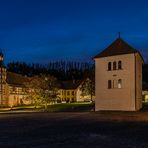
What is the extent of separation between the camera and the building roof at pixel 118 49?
168ft

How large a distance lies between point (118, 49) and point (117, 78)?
4.44 m

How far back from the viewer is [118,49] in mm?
52375

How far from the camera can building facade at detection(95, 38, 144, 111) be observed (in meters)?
49.8

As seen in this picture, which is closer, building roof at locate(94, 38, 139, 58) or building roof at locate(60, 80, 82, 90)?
building roof at locate(94, 38, 139, 58)

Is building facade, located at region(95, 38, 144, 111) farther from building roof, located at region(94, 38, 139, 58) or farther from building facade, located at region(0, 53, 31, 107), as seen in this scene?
building facade, located at region(0, 53, 31, 107)

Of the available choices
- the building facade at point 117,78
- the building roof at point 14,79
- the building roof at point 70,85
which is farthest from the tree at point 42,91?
the building roof at point 70,85

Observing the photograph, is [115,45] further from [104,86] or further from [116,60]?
[104,86]

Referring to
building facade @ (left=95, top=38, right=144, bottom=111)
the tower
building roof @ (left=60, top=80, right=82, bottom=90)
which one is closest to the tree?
the tower

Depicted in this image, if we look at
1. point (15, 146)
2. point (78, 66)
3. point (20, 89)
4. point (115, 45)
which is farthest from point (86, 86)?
point (78, 66)

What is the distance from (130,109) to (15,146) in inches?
1409

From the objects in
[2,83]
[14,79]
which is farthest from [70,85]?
[2,83]

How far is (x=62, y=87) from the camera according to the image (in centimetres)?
11750

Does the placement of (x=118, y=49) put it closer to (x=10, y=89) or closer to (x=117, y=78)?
(x=117, y=78)

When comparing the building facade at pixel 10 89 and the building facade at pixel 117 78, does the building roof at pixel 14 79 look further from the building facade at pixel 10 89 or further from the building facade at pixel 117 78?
the building facade at pixel 117 78
